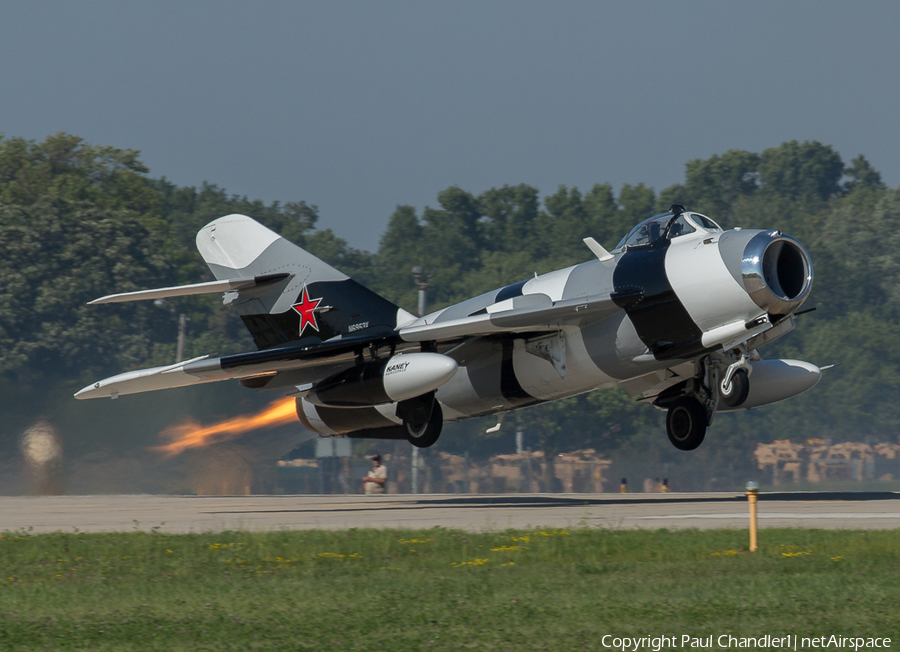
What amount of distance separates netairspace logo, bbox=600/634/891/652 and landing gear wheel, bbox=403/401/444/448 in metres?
13.3

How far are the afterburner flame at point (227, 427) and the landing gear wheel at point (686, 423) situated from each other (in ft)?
43.8

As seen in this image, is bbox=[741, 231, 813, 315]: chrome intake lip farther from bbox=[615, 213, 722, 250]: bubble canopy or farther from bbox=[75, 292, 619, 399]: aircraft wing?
bbox=[75, 292, 619, 399]: aircraft wing

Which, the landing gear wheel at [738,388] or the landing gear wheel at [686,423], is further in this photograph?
the landing gear wheel at [686,423]

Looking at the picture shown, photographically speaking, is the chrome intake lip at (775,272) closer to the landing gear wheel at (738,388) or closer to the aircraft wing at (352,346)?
the landing gear wheel at (738,388)

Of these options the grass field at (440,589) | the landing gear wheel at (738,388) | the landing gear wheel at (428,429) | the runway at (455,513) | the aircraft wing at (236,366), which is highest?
the aircraft wing at (236,366)

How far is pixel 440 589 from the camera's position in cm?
970

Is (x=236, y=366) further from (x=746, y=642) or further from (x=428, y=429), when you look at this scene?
(x=746, y=642)

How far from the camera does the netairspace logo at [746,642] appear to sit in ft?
25.1

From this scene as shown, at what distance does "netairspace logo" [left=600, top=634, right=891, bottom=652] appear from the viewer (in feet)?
25.1

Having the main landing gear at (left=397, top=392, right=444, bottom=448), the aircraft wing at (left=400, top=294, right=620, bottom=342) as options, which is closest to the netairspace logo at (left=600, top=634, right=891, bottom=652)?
the aircraft wing at (left=400, top=294, right=620, bottom=342)

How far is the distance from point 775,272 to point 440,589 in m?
9.86

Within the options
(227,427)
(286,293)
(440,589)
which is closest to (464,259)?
(227,427)

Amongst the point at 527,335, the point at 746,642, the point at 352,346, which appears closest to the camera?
the point at 746,642

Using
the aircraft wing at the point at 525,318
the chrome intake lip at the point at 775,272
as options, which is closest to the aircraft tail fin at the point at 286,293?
the aircraft wing at the point at 525,318
